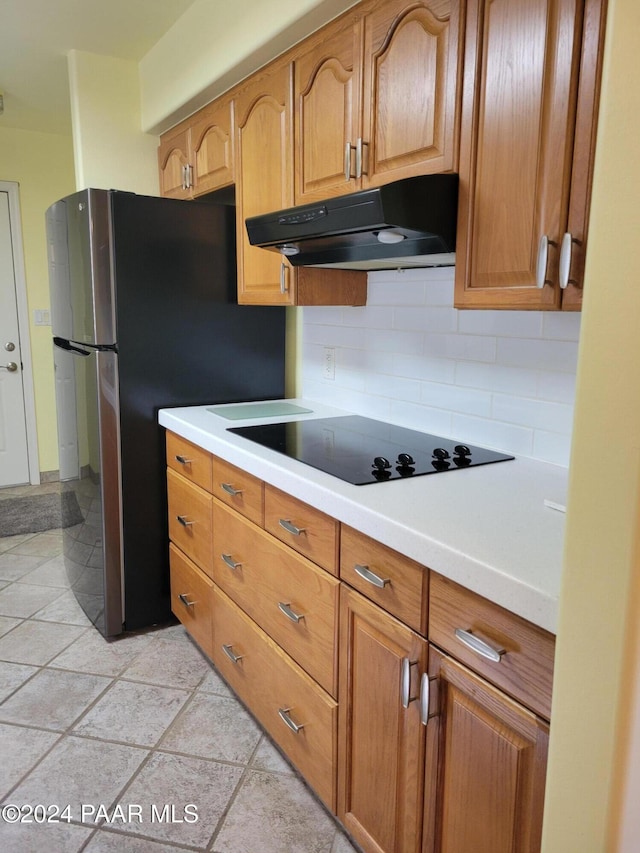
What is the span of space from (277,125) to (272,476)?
118 centimetres

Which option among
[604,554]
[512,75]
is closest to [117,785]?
[604,554]

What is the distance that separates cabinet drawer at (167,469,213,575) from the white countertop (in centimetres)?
40

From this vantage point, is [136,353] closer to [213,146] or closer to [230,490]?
[230,490]

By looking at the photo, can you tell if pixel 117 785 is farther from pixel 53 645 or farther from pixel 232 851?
pixel 53 645

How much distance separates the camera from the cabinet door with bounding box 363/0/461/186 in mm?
1412

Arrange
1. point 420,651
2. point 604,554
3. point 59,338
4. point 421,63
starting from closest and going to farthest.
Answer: point 604,554, point 420,651, point 421,63, point 59,338

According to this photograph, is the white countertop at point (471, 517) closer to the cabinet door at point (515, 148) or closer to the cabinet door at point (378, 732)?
the cabinet door at point (378, 732)

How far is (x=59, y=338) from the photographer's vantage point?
8.83 ft

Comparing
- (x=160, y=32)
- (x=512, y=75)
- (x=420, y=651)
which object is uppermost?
(x=160, y=32)

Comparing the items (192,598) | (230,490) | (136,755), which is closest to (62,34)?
(230,490)

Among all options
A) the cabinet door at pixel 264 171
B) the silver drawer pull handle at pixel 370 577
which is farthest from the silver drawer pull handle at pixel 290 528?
the cabinet door at pixel 264 171

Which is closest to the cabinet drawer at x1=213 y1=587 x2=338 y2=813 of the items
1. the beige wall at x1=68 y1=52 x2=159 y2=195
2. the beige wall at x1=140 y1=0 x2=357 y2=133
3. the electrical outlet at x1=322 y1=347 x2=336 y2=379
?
the electrical outlet at x1=322 y1=347 x2=336 y2=379

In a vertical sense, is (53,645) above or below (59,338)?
below

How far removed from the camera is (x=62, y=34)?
8.51ft
